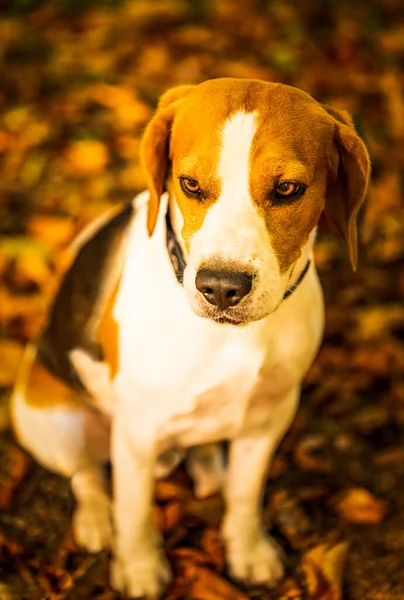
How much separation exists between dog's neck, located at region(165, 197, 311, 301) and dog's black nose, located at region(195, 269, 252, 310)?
0.21 m

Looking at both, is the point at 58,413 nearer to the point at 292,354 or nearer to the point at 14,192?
the point at 292,354

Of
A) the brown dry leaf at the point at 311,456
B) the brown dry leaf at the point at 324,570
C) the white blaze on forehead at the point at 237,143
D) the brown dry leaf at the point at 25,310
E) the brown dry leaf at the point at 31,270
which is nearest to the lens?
the white blaze on forehead at the point at 237,143

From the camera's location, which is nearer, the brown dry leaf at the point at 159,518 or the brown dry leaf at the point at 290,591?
the brown dry leaf at the point at 290,591

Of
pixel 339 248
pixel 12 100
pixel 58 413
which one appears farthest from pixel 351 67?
pixel 58 413

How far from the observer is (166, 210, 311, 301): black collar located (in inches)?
86.7

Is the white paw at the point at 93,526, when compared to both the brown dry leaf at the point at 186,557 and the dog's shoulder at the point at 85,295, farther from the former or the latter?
the dog's shoulder at the point at 85,295

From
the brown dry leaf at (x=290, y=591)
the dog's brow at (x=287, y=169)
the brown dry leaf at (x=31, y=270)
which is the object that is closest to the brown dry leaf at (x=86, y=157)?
the brown dry leaf at (x=31, y=270)

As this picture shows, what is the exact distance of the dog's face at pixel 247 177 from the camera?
193cm

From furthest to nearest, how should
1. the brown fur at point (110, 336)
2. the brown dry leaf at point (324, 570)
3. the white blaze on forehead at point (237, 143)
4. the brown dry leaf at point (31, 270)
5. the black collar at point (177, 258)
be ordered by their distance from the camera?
1. the brown dry leaf at point (31, 270)
2. the brown dry leaf at point (324, 570)
3. the brown fur at point (110, 336)
4. the black collar at point (177, 258)
5. the white blaze on forehead at point (237, 143)

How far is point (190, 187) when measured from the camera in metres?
2.02

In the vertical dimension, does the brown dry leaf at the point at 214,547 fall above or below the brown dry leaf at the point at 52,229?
below

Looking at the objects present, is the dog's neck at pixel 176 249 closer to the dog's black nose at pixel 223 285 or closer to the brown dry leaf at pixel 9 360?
the dog's black nose at pixel 223 285

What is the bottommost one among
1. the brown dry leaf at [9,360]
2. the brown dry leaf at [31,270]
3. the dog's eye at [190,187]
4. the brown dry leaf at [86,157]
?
the brown dry leaf at [9,360]

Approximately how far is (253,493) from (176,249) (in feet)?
3.54
